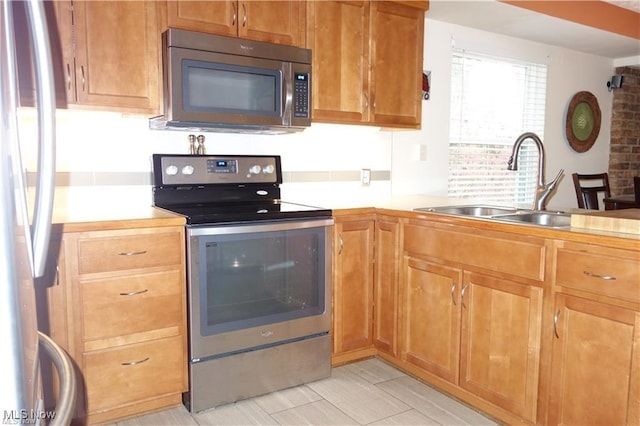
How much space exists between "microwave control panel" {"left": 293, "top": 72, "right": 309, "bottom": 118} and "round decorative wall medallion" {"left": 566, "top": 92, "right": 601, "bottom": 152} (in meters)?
2.97

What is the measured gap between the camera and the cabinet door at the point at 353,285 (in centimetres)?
255

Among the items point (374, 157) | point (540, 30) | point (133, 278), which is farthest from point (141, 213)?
point (540, 30)

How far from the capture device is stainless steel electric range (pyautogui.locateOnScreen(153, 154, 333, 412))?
211cm

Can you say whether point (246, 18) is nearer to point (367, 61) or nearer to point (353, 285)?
point (367, 61)

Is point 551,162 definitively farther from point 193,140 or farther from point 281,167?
point 193,140

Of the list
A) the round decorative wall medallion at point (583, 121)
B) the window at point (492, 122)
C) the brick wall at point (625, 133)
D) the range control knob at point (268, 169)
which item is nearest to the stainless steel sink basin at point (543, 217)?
the range control knob at point (268, 169)

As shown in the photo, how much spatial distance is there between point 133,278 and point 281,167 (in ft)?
3.68

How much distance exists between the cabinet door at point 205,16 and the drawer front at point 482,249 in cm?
135

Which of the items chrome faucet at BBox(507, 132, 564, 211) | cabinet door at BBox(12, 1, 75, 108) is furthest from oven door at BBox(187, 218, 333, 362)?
chrome faucet at BBox(507, 132, 564, 211)

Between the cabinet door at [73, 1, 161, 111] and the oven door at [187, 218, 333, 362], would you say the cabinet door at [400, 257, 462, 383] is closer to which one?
the oven door at [187, 218, 333, 362]

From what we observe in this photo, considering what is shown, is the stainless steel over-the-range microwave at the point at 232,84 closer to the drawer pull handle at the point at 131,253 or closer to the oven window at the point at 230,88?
the oven window at the point at 230,88

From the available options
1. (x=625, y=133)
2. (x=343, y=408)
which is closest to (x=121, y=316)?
(x=343, y=408)

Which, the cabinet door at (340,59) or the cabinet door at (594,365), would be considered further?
the cabinet door at (340,59)

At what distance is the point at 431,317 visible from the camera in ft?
7.74
